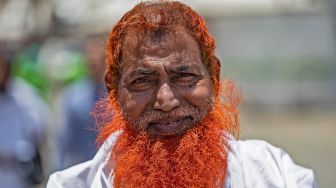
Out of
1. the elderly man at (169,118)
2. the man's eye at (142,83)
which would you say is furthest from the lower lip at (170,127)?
the man's eye at (142,83)

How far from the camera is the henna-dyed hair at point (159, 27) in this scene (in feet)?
11.7

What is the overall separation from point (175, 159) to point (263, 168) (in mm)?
349

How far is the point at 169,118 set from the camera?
11.5 feet

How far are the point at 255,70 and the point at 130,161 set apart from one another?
16.0 metres

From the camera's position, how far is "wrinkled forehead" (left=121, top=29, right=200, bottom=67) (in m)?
3.54

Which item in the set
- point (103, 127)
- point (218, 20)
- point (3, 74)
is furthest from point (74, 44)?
point (103, 127)

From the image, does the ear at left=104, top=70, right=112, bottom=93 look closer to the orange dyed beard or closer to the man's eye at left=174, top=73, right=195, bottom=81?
the orange dyed beard

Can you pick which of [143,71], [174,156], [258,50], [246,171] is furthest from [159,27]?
[258,50]

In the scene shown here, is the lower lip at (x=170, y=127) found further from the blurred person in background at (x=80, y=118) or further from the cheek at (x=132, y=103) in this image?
the blurred person in background at (x=80, y=118)

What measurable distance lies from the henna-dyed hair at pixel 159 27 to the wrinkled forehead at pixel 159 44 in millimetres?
12

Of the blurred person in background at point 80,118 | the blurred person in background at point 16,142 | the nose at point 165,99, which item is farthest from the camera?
the blurred person in background at point 16,142

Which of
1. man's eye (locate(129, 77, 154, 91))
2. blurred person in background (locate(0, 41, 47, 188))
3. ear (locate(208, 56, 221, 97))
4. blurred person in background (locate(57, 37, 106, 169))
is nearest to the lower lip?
man's eye (locate(129, 77, 154, 91))

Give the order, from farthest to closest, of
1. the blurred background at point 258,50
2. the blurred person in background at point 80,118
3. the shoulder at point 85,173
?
1. the blurred background at point 258,50
2. the blurred person in background at point 80,118
3. the shoulder at point 85,173

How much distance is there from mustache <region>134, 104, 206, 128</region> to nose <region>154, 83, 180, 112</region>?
0.02 meters
